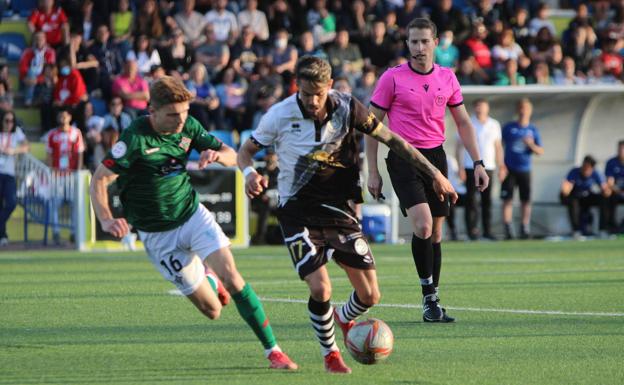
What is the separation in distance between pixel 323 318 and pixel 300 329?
76.3 inches

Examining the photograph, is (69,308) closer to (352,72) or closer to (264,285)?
(264,285)

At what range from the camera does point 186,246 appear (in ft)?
26.9

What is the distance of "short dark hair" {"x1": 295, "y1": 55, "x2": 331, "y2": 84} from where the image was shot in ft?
24.4

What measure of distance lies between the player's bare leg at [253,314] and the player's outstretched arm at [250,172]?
1.61 ft

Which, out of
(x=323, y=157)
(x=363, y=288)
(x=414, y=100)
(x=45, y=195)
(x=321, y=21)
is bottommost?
(x=45, y=195)

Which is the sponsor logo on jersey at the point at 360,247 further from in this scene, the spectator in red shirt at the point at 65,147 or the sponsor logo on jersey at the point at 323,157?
the spectator in red shirt at the point at 65,147

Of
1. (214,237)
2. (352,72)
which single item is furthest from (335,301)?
(352,72)

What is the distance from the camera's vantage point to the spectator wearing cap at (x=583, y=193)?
75.7 ft

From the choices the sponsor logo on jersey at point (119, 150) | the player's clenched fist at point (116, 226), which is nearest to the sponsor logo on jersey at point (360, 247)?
the player's clenched fist at point (116, 226)

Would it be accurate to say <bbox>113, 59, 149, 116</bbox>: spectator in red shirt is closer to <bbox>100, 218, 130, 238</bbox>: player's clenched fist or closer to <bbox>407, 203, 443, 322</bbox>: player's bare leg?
<bbox>407, 203, 443, 322</bbox>: player's bare leg

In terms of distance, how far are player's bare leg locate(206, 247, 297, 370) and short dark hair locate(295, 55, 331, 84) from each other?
1.26 metres

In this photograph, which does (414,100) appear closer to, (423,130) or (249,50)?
(423,130)

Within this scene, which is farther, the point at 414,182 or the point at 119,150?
the point at 414,182

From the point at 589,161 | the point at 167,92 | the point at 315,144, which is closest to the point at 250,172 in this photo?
the point at 315,144
